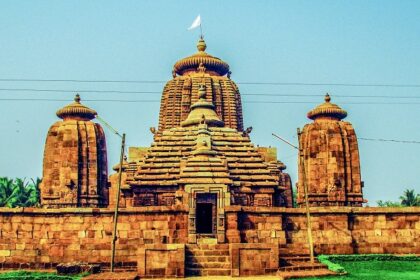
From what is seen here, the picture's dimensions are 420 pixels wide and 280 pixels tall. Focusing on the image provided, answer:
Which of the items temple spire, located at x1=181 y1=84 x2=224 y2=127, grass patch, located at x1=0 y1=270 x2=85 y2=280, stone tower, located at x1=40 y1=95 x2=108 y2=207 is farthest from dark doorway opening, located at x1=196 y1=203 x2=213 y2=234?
stone tower, located at x1=40 y1=95 x2=108 y2=207

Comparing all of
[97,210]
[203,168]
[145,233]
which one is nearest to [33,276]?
[97,210]

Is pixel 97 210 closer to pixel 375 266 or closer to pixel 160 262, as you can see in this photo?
pixel 160 262

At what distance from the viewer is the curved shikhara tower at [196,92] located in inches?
1468

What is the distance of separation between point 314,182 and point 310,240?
418 inches

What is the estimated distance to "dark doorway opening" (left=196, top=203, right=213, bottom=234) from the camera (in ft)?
78.1

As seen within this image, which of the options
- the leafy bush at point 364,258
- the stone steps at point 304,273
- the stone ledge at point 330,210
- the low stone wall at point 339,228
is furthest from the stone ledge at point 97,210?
the leafy bush at point 364,258

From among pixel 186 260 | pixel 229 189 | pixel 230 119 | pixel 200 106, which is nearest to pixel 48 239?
pixel 186 260

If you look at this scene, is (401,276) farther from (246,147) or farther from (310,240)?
(246,147)

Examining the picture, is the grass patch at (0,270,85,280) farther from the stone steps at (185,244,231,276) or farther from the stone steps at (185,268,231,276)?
the stone steps at (185,244,231,276)

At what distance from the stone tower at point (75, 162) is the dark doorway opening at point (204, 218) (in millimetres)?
8236

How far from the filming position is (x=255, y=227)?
827 inches

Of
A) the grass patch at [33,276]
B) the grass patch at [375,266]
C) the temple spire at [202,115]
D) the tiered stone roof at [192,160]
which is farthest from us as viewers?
the temple spire at [202,115]

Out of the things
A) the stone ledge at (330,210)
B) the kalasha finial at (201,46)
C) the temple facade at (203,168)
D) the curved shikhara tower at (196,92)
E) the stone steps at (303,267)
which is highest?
the kalasha finial at (201,46)

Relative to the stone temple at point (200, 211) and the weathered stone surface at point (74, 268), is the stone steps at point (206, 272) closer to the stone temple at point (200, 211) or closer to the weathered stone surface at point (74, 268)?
the stone temple at point (200, 211)
